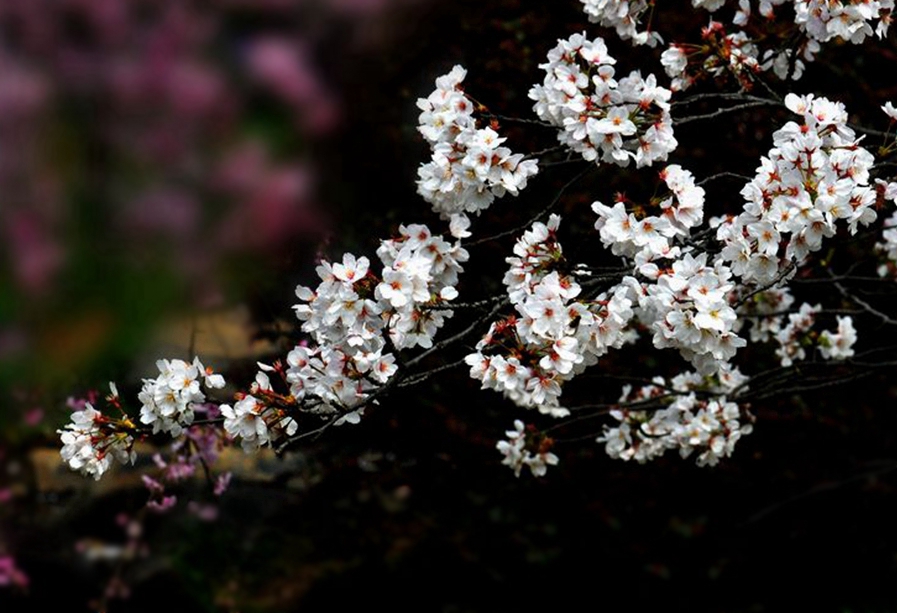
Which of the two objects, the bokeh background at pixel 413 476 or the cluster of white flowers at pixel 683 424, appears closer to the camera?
the cluster of white flowers at pixel 683 424

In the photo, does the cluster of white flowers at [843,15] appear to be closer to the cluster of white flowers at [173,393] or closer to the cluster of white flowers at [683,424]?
the cluster of white flowers at [683,424]

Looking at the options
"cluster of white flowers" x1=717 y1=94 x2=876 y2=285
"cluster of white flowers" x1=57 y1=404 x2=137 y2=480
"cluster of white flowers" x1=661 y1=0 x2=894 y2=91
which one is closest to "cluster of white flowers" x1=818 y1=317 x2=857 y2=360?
"cluster of white flowers" x1=661 y1=0 x2=894 y2=91

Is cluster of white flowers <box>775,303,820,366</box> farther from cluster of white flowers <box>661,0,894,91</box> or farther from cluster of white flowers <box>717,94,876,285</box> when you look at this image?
cluster of white flowers <box>717,94,876,285</box>

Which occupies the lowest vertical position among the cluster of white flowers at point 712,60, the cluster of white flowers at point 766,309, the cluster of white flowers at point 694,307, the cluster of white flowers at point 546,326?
the cluster of white flowers at point 694,307

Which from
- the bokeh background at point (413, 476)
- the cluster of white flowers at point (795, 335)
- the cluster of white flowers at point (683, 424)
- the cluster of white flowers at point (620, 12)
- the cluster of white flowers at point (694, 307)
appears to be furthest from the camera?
the bokeh background at point (413, 476)

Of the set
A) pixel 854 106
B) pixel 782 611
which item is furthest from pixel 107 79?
pixel 782 611

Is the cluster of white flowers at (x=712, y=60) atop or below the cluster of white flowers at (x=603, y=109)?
atop

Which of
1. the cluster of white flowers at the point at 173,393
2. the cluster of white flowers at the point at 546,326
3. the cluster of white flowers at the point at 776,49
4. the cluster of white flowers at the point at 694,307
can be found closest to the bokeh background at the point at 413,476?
the cluster of white flowers at the point at 776,49
